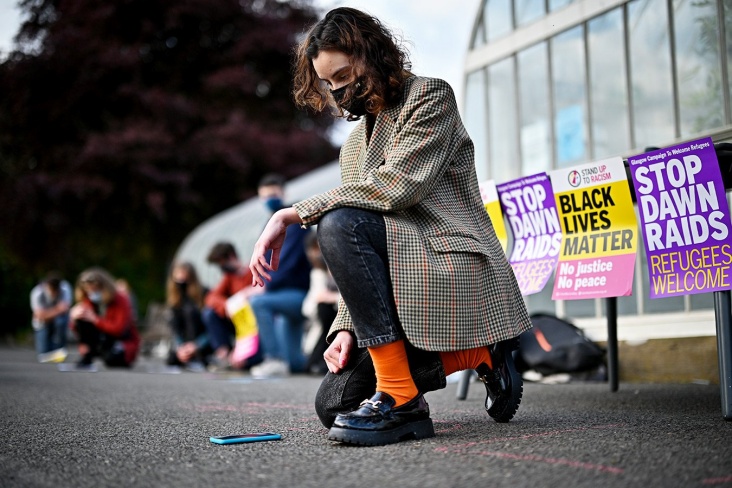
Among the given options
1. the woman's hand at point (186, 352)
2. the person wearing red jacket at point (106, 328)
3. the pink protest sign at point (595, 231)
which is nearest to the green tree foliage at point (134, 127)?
the person wearing red jacket at point (106, 328)

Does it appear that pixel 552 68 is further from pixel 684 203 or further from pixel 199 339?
pixel 199 339

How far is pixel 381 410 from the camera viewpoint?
7.94ft

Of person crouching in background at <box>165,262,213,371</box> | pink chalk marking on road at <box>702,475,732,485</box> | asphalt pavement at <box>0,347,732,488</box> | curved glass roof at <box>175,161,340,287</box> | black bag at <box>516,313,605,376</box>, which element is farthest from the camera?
curved glass roof at <box>175,161,340,287</box>

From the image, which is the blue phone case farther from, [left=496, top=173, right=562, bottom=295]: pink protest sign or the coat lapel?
[left=496, top=173, right=562, bottom=295]: pink protest sign

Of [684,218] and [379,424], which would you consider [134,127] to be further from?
[379,424]

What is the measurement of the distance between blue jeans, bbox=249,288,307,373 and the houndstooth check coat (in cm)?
470

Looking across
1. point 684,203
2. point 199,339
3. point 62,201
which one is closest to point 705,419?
point 684,203

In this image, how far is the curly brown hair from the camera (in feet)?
8.61

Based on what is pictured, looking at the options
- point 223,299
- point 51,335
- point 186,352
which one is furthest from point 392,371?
point 51,335

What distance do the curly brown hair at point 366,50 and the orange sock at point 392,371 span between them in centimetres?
75

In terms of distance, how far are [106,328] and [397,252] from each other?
23.8ft

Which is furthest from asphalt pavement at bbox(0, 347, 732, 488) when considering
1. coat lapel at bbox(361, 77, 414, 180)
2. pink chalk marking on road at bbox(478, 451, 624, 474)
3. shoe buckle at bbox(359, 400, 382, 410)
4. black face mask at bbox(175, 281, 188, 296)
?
black face mask at bbox(175, 281, 188, 296)

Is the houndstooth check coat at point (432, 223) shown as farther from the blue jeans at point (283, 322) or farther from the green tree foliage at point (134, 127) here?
the green tree foliage at point (134, 127)

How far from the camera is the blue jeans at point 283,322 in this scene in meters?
7.38
